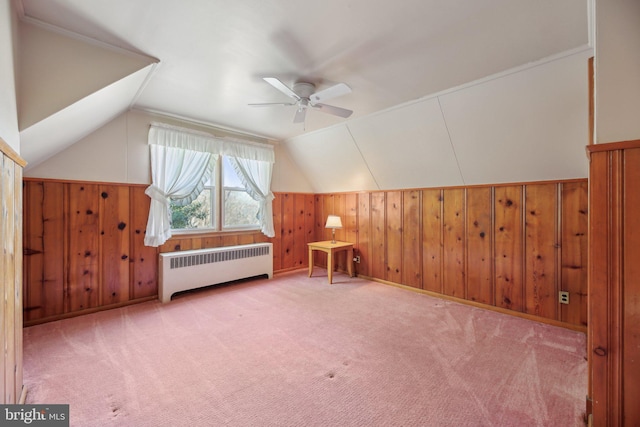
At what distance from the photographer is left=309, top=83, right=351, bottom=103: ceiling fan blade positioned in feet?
6.96

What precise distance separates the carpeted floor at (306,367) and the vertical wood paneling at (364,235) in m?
1.34

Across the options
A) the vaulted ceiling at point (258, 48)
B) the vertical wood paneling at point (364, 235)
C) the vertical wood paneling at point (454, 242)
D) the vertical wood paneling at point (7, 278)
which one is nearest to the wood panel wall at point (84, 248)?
the vaulted ceiling at point (258, 48)

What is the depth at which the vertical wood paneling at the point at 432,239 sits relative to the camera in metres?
3.54

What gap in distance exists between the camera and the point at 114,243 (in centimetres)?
310

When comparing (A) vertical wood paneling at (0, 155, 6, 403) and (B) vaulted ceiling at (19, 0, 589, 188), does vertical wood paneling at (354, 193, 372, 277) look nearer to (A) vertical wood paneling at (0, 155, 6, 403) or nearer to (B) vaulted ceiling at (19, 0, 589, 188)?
(B) vaulted ceiling at (19, 0, 589, 188)

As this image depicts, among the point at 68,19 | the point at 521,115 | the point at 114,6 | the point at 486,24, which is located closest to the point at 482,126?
the point at 521,115

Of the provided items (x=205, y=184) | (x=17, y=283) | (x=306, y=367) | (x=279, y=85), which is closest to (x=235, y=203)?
(x=205, y=184)

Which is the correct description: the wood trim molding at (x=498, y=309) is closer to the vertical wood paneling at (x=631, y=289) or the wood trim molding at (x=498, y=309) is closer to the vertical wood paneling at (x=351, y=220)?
the vertical wood paneling at (x=351, y=220)

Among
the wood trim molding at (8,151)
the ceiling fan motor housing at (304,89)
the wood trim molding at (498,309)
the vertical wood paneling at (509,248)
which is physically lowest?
the wood trim molding at (498,309)

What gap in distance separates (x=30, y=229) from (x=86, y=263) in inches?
23.1

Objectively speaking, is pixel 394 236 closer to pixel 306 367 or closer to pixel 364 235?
pixel 364 235

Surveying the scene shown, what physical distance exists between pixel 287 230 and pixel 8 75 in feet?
12.6

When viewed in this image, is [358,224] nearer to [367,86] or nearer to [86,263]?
[367,86]

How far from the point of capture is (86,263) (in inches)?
114
